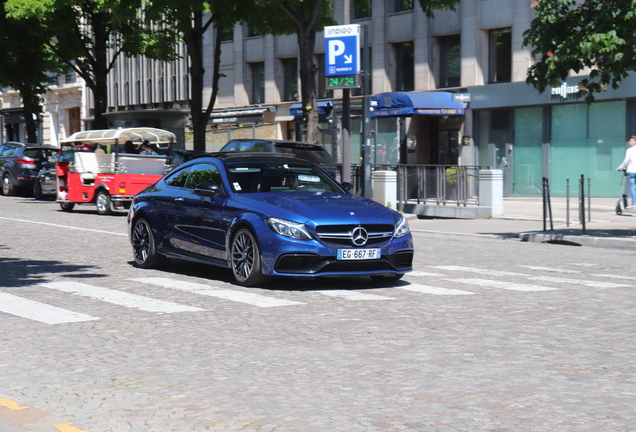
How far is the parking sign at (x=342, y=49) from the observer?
22906 mm

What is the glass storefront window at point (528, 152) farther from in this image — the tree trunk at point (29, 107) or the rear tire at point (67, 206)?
the tree trunk at point (29, 107)

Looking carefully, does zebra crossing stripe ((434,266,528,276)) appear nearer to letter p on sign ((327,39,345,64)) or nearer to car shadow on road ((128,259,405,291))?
car shadow on road ((128,259,405,291))

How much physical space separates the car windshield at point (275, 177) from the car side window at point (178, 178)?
0.80 m

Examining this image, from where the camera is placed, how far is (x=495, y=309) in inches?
356

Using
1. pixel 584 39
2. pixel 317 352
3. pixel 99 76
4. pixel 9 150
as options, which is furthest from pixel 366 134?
pixel 9 150

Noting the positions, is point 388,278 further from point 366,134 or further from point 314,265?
point 366,134

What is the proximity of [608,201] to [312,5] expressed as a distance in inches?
452

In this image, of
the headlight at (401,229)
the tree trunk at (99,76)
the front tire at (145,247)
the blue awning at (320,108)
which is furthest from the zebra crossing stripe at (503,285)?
the blue awning at (320,108)

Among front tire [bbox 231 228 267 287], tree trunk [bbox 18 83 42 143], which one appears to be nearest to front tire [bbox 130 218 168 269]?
front tire [bbox 231 228 267 287]

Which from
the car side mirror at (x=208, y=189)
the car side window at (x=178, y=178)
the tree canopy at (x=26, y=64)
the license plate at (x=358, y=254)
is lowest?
the license plate at (x=358, y=254)

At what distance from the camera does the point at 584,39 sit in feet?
52.6

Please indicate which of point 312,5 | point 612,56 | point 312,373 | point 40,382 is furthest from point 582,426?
point 312,5

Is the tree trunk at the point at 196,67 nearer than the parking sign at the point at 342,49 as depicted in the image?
No

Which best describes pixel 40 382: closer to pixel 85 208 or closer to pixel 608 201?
pixel 85 208
